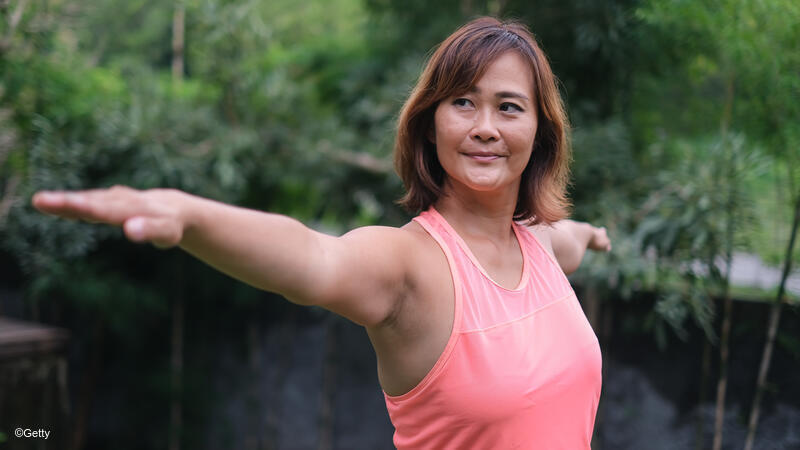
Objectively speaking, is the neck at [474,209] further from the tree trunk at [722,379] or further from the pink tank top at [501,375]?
the tree trunk at [722,379]

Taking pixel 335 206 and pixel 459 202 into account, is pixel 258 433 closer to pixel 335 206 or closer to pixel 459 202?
pixel 335 206

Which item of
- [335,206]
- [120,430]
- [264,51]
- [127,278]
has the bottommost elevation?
[120,430]

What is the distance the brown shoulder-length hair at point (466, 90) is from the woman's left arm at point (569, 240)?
135 millimetres

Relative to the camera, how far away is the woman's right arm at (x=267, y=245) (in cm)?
63

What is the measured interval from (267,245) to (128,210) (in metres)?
0.16

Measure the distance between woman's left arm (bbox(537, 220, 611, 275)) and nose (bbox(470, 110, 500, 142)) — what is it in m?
0.39

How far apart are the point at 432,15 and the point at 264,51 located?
898mm

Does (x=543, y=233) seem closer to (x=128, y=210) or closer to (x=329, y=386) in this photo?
(x=128, y=210)

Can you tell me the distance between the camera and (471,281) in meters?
1.03

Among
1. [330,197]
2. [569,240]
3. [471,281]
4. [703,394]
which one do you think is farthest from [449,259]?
[330,197]

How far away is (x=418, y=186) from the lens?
1.18m

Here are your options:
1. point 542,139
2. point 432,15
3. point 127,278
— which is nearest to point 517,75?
point 542,139

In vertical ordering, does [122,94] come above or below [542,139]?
above

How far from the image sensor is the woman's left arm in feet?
4.67
